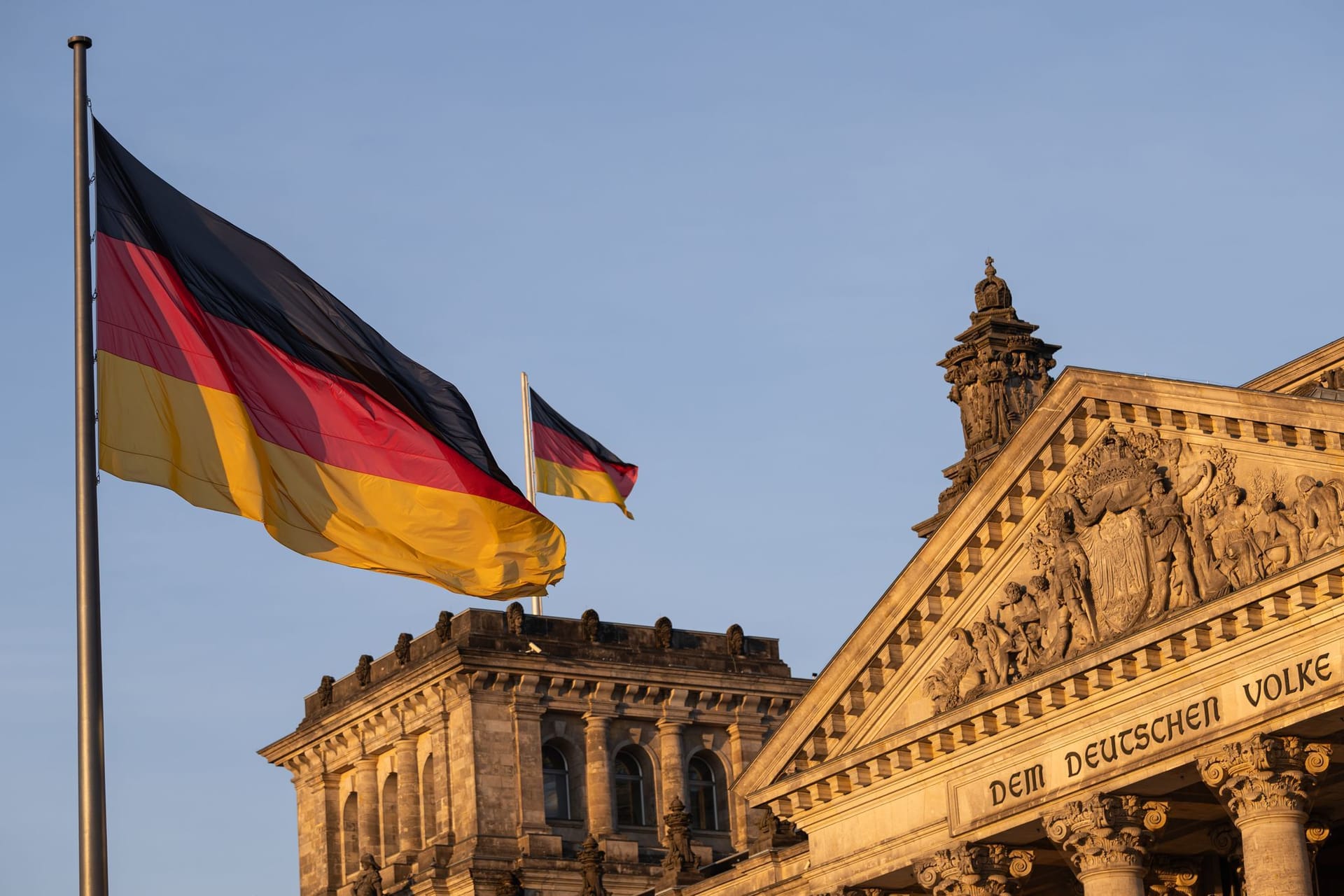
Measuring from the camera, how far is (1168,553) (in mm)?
40688

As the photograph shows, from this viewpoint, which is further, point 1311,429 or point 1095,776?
point 1095,776

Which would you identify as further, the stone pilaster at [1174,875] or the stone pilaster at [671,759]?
the stone pilaster at [671,759]

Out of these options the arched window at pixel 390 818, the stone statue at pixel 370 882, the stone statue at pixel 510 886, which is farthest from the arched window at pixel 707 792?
the stone statue at pixel 370 882

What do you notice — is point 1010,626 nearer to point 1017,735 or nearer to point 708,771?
point 1017,735

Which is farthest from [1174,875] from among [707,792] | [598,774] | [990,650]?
[707,792]

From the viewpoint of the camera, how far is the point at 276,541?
1117 inches

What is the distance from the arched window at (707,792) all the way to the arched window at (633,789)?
1.29m

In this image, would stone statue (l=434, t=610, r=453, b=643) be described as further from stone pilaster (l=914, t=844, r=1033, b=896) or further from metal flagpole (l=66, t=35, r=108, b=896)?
metal flagpole (l=66, t=35, r=108, b=896)

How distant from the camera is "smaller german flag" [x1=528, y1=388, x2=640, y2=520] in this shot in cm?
5553

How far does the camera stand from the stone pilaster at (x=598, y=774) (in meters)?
77.1

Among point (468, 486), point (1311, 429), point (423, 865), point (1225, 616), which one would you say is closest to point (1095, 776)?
point (1225, 616)

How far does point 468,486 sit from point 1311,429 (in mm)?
14395

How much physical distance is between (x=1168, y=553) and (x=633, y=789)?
40.4 metres

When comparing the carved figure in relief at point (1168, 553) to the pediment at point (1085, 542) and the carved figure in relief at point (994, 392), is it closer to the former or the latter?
the pediment at point (1085, 542)
